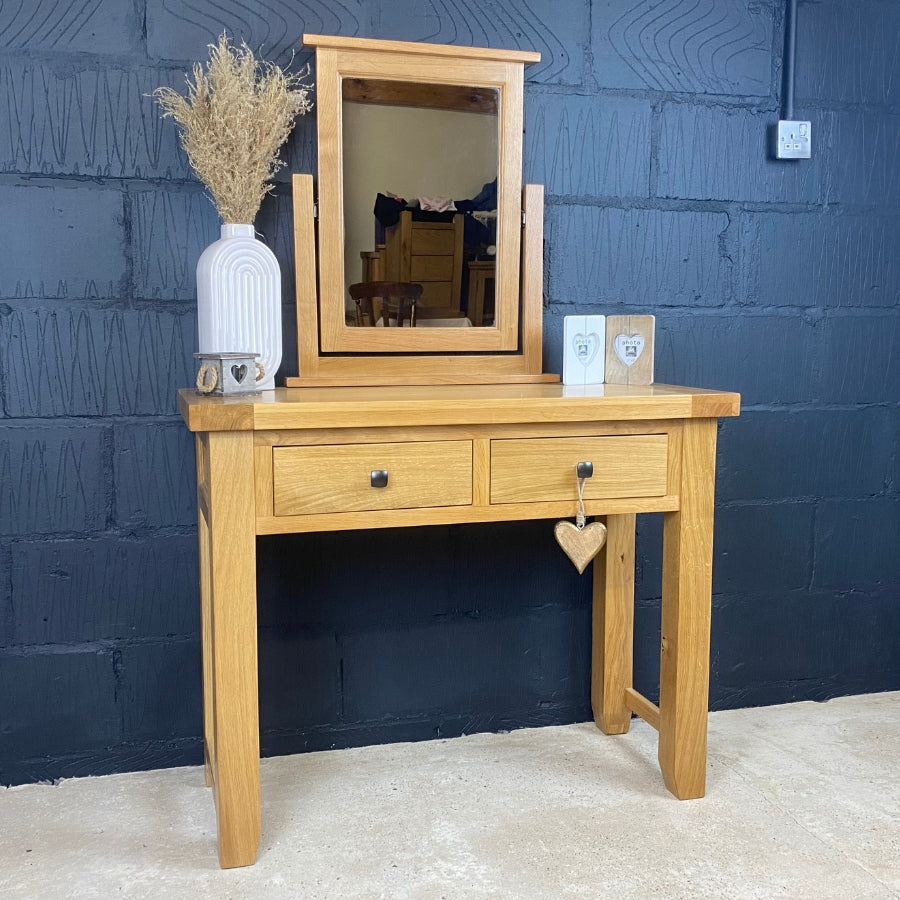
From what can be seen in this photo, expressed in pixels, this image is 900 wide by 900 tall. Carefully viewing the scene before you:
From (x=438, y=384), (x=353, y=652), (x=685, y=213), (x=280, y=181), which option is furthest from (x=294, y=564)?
(x=685, y=213)

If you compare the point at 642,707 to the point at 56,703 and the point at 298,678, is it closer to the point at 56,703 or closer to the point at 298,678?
the point at 298,678

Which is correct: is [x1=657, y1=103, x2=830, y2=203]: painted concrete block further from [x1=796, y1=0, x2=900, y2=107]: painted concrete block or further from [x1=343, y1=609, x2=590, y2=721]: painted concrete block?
[x1=343, y1=609, x2=590, y2=721]: painted concrete block

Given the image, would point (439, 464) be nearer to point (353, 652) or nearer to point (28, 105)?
point (353, 652)

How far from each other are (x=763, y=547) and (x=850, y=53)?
4.35 feet

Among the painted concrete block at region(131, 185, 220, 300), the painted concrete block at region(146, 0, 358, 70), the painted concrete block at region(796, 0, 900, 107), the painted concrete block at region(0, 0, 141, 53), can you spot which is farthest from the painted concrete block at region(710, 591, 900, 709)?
the painted concrete block at region(0, 0, 141, 53)

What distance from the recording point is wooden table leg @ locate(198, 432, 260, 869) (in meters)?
1.81

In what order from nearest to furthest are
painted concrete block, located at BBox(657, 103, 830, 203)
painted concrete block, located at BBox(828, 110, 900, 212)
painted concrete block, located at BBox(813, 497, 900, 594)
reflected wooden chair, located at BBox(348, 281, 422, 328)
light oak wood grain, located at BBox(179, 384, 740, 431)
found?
1. light oak wood grain, located at BBox(179, 384, 740, 431)
2. reflected wooden chair, located at BBox(348, 281, 422, 328)
3. painted concrete block, located at BBox(657, 103, 830, 203)
4. painted concrete block, located at BBox(828, 110, 900, 212)
5. painted concrete block, located at BBox(813, 497, 900, 594)

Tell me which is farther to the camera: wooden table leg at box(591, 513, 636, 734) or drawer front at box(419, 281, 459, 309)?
wooden table leg at box(591, 513, 636, 734)

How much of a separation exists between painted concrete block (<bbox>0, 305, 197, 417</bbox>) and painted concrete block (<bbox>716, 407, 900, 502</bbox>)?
1424mm

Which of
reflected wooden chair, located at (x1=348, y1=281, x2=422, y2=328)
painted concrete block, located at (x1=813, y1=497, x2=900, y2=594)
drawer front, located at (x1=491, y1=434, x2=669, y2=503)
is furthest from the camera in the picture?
painted concrete block, located at (x1=813, y1=497, x2=900, y2=594)

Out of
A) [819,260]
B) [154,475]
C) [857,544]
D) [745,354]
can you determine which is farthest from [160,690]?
[819,260]

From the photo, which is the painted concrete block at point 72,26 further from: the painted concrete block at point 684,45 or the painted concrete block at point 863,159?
the painted concrete block at point 863,159

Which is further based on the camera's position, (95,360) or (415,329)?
(415,329)

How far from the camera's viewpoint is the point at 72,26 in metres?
2.11
